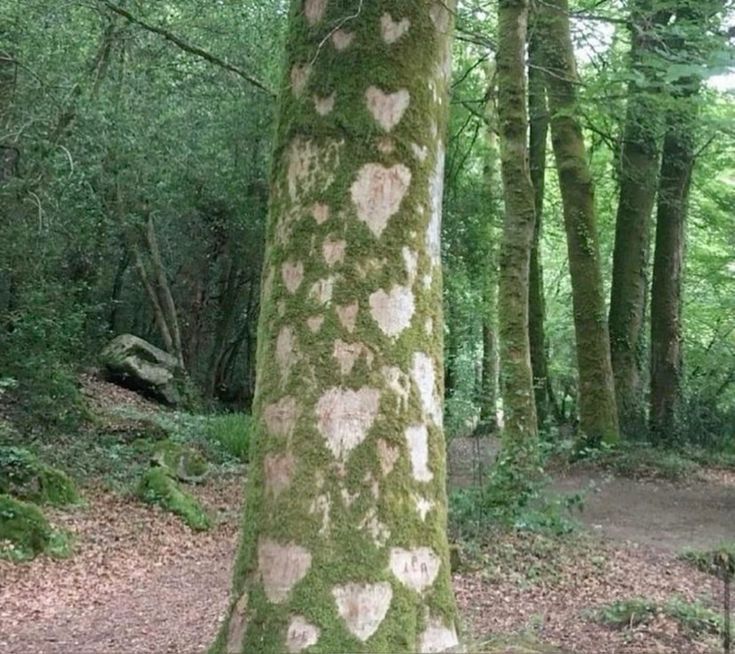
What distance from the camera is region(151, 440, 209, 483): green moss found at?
1182 centimetres

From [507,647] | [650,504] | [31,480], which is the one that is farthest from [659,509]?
[507,647]

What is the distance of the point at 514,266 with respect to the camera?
940 centimetres

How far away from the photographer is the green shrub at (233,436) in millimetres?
13992

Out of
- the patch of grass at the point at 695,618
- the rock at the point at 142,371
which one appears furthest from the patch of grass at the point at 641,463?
the rock at the point at 142,371

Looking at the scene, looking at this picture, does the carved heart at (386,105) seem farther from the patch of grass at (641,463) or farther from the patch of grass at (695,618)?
the patch of grass at (641,463)

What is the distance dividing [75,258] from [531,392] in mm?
8763

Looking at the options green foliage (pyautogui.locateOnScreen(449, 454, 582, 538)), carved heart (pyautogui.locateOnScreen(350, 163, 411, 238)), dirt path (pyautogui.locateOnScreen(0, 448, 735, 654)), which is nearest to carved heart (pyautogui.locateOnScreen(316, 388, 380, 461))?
carved heart (pyautogui.locateOnScreen(350, 163, 411, 238))

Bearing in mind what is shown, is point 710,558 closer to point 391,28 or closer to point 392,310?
point 392,310

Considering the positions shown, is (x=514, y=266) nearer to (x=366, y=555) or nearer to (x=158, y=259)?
(x=366, y=555)

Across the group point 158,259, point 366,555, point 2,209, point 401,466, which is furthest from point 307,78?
point 158,259

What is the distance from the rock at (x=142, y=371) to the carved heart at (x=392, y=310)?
53.9ft

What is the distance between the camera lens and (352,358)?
2725mm

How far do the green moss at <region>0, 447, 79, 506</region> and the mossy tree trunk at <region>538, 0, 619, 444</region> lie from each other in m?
8.29

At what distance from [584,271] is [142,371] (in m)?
9.38
